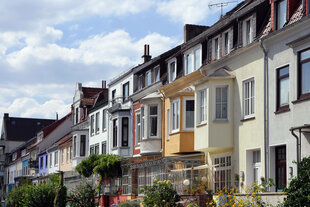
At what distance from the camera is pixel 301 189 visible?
18719mm

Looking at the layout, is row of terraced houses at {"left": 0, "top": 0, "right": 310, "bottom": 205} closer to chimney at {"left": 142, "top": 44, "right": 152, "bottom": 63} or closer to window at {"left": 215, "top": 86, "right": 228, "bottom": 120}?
window at {"left": 215, "top": 86, "right": 228, "bottom": 120}

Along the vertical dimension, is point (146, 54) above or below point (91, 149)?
above

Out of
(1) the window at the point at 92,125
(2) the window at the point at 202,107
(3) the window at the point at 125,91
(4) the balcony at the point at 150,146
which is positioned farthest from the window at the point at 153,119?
(1) the window at the point at 92,125

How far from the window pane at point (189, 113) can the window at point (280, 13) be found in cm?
836

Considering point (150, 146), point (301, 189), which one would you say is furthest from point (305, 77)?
point (150, 146)

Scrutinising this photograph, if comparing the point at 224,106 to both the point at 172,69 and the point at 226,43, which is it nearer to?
the point at 226,43

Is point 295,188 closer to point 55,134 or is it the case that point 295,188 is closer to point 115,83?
point 115,83

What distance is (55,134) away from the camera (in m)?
77.7

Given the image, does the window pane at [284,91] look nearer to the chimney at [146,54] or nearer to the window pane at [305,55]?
the window pane at [305,55]

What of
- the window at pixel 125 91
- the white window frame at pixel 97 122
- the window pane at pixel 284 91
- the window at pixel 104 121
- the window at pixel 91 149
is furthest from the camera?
the window at pixel 91 149

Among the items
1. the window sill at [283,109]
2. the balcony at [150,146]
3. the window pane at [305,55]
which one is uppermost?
the window pane at [305,55]

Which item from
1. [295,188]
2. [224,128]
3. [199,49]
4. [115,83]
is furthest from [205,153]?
[115,83]

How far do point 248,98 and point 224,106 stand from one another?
65.1 inches

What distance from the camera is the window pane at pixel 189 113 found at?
31797 mm
